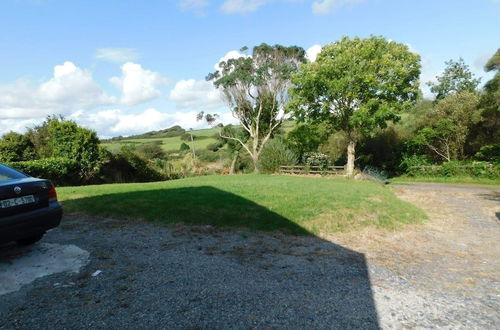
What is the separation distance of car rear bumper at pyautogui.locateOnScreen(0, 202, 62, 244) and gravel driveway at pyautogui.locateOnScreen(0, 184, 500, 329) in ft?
1.96

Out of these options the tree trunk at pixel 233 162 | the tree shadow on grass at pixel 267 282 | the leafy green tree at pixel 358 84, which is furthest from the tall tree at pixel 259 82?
the tree shadow on grass at pixel 267 282

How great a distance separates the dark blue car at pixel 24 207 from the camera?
4.19m

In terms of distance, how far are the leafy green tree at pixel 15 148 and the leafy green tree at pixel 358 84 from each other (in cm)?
1822

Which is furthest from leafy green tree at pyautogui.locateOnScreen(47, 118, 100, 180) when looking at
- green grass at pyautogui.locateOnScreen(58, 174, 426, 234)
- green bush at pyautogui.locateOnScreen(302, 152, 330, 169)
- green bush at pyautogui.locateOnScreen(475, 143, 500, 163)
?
green bush at pyautogui.locateOnScreen(475, 143, 500, 163)

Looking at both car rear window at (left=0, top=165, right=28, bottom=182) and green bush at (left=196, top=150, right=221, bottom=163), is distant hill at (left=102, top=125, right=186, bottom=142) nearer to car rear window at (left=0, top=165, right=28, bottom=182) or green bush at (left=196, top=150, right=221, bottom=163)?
green bush at (left=196, top=150, right=221, bottom=163)

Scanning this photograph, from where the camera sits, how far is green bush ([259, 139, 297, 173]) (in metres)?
25.6

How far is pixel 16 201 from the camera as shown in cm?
435

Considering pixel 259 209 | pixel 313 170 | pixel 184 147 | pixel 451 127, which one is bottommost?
pixel 313 170

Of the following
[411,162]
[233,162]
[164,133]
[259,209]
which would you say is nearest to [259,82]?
[233,162]

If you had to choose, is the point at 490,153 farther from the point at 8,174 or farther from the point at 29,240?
the point at 8,174

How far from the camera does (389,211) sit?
8.57 meters

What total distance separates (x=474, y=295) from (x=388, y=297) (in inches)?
45.7

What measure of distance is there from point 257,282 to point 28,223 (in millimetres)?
3457

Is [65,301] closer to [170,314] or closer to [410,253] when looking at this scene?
[170,314]
